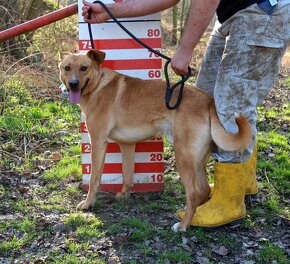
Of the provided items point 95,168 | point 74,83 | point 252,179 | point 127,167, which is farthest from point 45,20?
point 252,179

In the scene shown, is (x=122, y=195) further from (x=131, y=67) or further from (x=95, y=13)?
(x=95, y=13)

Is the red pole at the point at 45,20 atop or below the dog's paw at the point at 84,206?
atop

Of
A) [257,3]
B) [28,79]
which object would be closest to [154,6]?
[257,3]

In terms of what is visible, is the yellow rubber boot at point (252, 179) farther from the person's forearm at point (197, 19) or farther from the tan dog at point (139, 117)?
the person's forearm at point (197, 19)

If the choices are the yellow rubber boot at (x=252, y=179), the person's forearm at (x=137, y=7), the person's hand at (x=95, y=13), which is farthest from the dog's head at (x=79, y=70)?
the yellow rubber boot at (x=252, y=179)

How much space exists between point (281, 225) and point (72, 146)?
277cm

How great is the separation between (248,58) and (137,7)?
1.11m

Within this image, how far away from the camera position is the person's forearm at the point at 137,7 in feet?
14.2

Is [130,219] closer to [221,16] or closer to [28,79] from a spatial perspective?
[221,16]

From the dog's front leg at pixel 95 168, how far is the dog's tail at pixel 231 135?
1.07 metres

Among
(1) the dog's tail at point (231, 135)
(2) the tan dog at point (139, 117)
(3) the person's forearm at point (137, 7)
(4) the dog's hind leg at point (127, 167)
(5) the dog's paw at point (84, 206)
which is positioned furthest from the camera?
(4) the dog's hind leg at point (127, 167)

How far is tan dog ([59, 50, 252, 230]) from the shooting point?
4160 mm

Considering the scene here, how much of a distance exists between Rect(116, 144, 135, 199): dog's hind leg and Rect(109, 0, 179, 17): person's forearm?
4.25 feet

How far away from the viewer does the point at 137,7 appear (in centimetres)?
441
